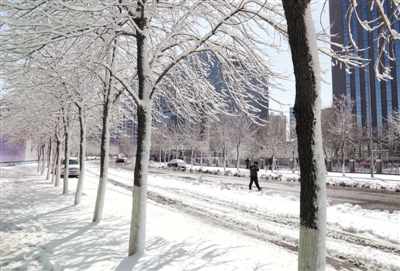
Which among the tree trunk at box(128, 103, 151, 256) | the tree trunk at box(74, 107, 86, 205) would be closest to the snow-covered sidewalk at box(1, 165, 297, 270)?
the tree trunk at box(128, 103, 151, 256)

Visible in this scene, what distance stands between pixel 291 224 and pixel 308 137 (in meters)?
6.41

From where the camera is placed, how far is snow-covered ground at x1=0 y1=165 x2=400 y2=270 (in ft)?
16.7

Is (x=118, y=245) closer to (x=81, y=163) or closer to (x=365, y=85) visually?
(x=81, y=163)

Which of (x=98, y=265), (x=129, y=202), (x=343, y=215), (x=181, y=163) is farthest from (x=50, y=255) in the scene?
(x=181, y=163)

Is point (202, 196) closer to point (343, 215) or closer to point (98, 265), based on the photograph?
point (343, 215)

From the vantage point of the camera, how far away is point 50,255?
5.43 metres

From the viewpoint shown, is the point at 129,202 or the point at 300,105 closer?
the point at 300,105

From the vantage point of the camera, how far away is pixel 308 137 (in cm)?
294

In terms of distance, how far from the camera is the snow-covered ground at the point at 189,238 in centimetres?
510

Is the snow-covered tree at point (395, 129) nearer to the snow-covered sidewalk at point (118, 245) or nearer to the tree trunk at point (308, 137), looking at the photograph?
the snow-covered sidewalk at point (118, 245)

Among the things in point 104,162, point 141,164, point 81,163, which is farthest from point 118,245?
point 81,163

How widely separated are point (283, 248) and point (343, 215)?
4.57 m

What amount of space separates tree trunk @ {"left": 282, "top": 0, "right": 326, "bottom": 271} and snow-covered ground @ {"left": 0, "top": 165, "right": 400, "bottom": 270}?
2293 millimetres

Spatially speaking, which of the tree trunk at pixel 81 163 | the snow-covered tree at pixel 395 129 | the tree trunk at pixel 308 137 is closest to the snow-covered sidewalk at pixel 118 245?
the tree trunk at pixel 81 163
